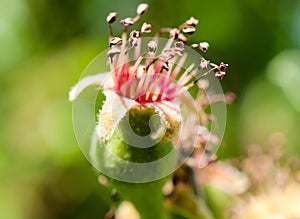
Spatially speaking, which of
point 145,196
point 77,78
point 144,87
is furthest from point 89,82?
point 77,78

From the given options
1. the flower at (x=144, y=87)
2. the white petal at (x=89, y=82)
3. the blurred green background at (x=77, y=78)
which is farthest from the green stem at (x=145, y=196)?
the blurred green background at (x=77, y=78)

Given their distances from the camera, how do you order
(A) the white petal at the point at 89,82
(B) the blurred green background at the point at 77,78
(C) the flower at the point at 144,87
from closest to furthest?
(C) the flower at the point at 144,87
(A) the white petal at the point at 89,82
(B) the blurred green background at the point at 77,78

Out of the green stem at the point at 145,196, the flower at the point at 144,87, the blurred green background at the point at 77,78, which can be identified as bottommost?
the blurred green background at the point at 77,78

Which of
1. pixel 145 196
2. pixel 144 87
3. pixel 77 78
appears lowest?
pixel 77 78

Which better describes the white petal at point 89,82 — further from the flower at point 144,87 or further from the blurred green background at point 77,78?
the blurred green background at point 77,78

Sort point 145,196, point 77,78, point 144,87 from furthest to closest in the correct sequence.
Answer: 1. point 77,78
2. point 145,196
3. point 144,87

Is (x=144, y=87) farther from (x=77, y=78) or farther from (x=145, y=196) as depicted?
(x=77, y=78)

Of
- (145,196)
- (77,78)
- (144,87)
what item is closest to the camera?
(144,87)

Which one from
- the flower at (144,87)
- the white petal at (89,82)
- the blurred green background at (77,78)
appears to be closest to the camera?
the flower at (144,87)

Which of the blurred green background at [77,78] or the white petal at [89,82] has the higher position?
the white petal at [89,82]
